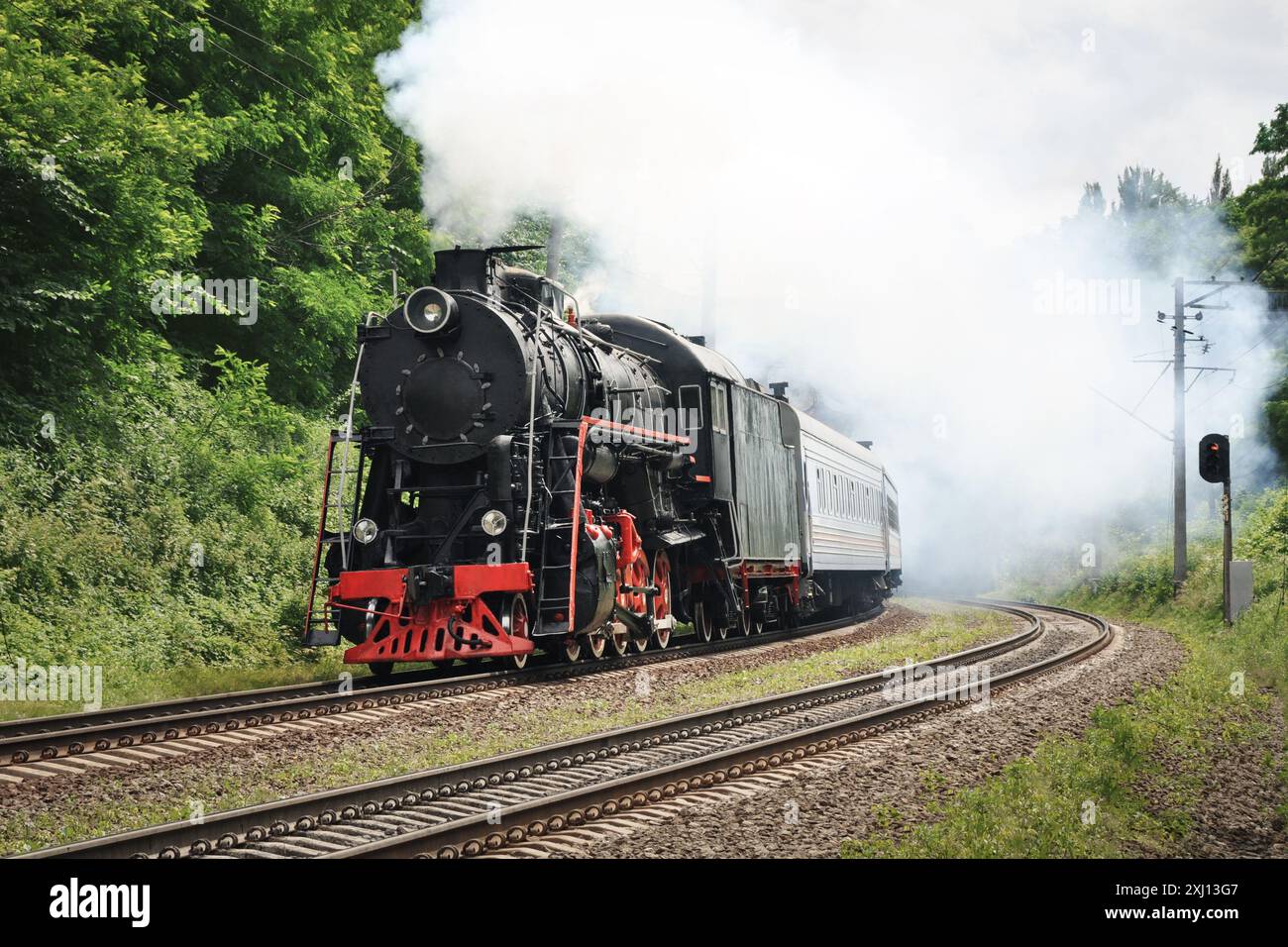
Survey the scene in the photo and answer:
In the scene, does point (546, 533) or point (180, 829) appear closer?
point (180, 829)

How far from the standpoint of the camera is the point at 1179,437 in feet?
80.9

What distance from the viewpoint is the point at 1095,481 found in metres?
41.5

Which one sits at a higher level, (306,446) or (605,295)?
(605,295)

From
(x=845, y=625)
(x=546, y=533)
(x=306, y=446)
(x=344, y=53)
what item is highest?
(x=344, y=53)

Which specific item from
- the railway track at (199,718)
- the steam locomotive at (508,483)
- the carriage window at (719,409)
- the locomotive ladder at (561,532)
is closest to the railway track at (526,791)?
the railway track at (199,718)

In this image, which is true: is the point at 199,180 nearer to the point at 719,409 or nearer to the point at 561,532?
the point at 719,409

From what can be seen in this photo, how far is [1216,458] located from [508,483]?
11118 mm

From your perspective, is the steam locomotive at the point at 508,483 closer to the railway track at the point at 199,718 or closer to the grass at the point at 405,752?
the railway track at the point at 199,718

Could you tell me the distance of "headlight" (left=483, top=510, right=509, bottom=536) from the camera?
11336 millimetres

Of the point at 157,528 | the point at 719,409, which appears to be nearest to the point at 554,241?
the point at 719,409

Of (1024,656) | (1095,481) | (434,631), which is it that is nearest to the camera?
(434,631)

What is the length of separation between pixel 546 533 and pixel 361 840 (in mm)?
6535
